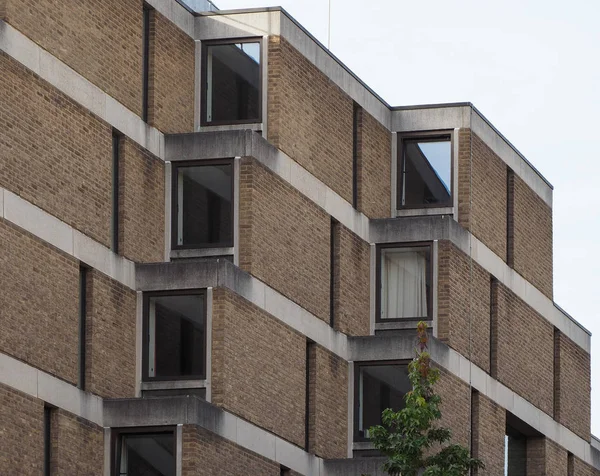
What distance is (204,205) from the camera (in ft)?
168

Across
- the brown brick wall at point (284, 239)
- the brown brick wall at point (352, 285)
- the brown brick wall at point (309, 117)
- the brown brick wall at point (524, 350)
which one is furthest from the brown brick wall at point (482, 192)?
the brown brick wall at point (284, 239)

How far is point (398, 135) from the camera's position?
59312 millimetres

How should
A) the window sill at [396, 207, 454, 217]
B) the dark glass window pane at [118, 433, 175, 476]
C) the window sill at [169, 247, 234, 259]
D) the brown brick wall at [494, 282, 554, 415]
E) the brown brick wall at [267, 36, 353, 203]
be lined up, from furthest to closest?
the brown brick wall at [494, 282, 554, 415] < the window sill at [396, 207, 454, 217] < the brown brick wall at [267, 36, 353, 203] < the window sill at [169, 247, 234, 259] < the dark glass window pane at [118, 433, 175, 476]

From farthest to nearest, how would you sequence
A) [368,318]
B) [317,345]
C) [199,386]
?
[368,318], [317,345], [199,386]

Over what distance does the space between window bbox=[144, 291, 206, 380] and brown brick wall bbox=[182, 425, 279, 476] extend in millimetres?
1802

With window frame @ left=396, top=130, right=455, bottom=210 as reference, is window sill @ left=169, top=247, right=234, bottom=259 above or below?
below

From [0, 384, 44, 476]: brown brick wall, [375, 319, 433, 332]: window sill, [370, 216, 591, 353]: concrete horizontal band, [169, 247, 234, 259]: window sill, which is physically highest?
[370, 216, 591, 353]: concrete horizontal band

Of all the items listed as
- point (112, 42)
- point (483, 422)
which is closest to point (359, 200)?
point (483, 422)

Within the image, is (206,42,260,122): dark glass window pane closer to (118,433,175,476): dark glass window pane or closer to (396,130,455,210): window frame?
(396,130,455,210): window frame

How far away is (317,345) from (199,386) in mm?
6025

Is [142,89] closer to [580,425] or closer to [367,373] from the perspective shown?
[367,373]

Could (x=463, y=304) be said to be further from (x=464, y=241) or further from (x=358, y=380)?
(x=358, y=380)

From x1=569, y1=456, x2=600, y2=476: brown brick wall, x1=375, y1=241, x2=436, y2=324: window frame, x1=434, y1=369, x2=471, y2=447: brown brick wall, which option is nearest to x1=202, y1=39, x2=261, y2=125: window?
x1=375, y1=241, x2=436, y2=324: window frame

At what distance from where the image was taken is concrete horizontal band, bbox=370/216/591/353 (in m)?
57.3
